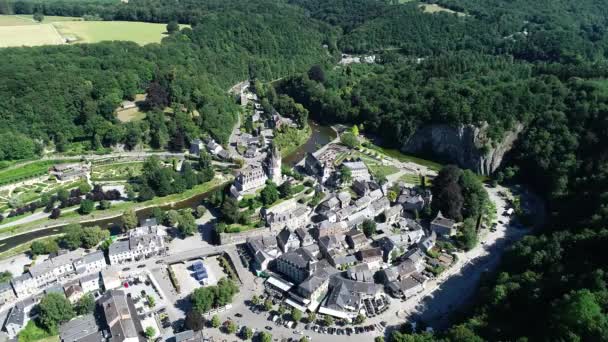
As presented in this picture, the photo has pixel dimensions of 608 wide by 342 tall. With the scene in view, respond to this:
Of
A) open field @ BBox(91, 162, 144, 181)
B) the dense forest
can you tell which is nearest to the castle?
open field @ BBox(91, 162, 144, 181)

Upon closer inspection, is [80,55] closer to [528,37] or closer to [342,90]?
[342,90]

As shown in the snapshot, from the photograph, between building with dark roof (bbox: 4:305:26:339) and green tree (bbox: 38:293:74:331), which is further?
green tree (bbox: 38:293:74:331)

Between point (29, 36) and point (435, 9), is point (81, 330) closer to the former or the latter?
point (29, 36)

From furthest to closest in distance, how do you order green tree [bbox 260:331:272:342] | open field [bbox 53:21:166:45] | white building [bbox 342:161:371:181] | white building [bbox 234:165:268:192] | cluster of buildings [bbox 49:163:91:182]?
open field [bbox 53:21:166:45] → cluster of buildings [bbox 49:163:91:182] → white building [bbox 342:161:371:181] → white building [bbox 234:165:268:192] → green tree [bbox 260:331:272:342]

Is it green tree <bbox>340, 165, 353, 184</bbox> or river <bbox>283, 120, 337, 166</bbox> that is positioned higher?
green tree <bbox>340, 165, 353, 184</bbox>

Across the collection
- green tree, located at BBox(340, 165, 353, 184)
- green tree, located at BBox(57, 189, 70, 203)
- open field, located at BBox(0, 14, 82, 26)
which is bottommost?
green tree, located at BBox(57, 189, 70, 203)

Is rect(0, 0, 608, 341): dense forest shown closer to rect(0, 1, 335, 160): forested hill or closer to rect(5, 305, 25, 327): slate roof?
rect(0, 1, 335, 160): forested hill

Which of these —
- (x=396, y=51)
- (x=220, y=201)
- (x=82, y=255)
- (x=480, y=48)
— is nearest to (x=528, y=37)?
(x=480, y=48)
